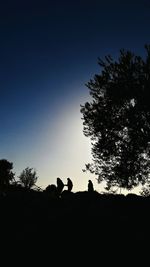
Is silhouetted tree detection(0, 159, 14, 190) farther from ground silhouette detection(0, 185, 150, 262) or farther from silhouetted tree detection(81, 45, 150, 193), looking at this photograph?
silhouetted tree detection(81, 45, 150, 193)

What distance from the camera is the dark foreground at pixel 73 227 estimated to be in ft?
19.3

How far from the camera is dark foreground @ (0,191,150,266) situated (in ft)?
19.3

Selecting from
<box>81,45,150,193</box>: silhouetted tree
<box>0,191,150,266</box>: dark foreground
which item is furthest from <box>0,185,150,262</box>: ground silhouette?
<box>81,45,150,193</box>: silhouetted tree

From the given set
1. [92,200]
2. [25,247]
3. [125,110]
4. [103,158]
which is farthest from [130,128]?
[25,247]

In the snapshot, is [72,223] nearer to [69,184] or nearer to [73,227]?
[73,227]

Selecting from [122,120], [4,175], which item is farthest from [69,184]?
[122,120]

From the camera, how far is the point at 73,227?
6.56m

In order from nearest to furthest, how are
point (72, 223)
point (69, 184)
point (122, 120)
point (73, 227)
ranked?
point (73, 227) < point (72, 223) < point (69, 184) < point (122, 120)

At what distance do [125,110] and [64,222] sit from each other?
2286 centimetres

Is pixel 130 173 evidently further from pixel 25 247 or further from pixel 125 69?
pixel 25 247

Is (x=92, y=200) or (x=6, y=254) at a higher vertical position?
(x=92, y=200)

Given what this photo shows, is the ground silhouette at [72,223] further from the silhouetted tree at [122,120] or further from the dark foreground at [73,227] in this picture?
the silhouetted tree at [122,120]

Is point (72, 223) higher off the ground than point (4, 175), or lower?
lower

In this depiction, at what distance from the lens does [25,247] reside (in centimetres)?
595
